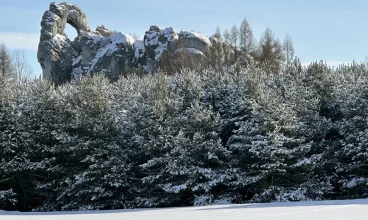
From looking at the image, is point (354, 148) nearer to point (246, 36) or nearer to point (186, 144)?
point (186, 144)

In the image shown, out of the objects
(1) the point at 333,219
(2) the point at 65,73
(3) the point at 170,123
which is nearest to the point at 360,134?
(3) the point at 170,123

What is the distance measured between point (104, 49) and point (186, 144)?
33.7 meters

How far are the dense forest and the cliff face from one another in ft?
63.0

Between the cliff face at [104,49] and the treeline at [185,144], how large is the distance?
19.4m

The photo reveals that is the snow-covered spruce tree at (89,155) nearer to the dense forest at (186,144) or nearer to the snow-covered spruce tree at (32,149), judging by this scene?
the dense forest at (186,144)

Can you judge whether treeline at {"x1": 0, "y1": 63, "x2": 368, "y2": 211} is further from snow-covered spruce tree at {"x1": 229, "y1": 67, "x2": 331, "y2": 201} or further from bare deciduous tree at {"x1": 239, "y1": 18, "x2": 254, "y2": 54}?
bare deciduous tree at {"x1": 239, "y1": 18, "x2": 254, "y2": 54}

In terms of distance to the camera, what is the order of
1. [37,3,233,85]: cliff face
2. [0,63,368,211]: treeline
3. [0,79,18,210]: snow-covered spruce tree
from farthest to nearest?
[37,3,233,85]: cliff face
[0,79,18,210]: snow-covered spruce tree
[0,63,368,211]: treeline

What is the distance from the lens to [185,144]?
15.5 meters

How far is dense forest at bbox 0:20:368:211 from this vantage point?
15.2m

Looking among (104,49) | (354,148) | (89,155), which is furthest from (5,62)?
(354,148)

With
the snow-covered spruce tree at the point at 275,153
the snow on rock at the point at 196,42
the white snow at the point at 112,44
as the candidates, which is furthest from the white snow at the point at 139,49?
the snow-covered spruce tree at the point at 275,153

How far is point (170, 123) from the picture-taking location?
16250 millimetres

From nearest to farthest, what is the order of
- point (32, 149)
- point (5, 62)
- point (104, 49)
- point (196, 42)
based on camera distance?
point (32, 149), point (5, 62), point (196, 42), point (104, 49)

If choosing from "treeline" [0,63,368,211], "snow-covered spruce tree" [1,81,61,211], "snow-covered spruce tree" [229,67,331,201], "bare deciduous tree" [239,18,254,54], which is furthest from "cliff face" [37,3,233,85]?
"snow-covered spruce tree" [229,67,331,201]
